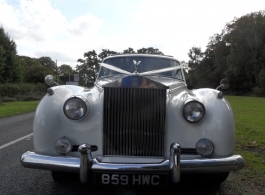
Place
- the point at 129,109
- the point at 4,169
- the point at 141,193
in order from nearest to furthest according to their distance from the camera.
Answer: the point at 129,109, the point at 141,193, the point at 4,169

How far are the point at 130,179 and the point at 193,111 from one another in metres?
1.09

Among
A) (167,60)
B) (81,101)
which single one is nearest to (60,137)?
(81,101)

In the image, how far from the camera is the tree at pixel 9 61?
38.3 meters

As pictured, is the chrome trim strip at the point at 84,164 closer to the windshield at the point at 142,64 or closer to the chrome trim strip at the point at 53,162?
the chrome trim strip at the point at 53,162

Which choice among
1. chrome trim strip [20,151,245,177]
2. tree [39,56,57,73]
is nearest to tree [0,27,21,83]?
chrome trim strip [20,151,245,177]

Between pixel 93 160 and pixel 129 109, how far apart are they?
71 cm

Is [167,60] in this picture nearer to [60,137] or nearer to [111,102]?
[111,102]

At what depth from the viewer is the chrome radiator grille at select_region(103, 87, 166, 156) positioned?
3463 mm

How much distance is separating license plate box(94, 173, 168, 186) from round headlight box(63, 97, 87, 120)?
0.81 meters

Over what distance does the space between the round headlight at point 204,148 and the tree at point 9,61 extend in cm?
3741

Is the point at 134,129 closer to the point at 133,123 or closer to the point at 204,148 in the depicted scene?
the point at 133,123

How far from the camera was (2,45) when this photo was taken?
1521 inches

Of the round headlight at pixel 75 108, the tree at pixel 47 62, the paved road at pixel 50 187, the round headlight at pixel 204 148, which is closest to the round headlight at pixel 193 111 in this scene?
the round headlight at pixel 204 148

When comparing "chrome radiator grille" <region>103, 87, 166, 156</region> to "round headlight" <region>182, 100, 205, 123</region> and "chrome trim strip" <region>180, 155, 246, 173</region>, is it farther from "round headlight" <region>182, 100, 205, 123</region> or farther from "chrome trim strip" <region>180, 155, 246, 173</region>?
"chrome trim strip" <region>180, 155, 246, 173</region>
